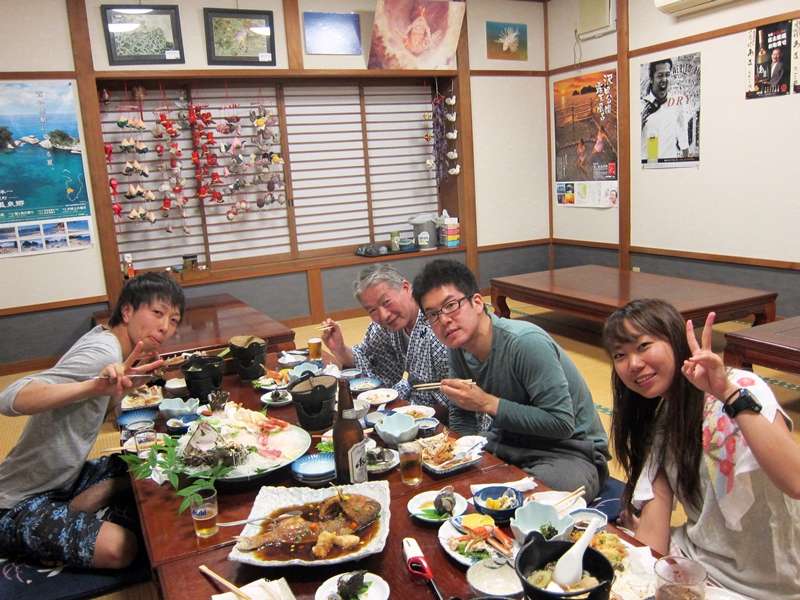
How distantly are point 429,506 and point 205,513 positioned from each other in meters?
0.50

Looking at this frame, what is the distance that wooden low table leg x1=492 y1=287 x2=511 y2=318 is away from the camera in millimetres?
5725

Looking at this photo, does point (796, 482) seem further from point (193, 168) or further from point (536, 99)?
point (536, 99)

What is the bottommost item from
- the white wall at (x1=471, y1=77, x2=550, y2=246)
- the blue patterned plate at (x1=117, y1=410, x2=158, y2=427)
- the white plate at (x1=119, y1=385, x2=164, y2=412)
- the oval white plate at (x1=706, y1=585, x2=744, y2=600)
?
the white plate at (x1=119, y1=385, x2=164, y2=412)

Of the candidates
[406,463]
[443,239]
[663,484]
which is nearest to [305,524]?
[406,463]

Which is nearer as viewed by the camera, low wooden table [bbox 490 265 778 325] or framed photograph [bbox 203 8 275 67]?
low wooden table [bbox 490 265 778 325]

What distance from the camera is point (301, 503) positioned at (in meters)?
1.47

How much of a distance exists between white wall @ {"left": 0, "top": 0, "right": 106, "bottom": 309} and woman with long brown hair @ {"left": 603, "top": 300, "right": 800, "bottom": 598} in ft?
16.2

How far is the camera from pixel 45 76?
16.4ft

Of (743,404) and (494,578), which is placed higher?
(743,404)

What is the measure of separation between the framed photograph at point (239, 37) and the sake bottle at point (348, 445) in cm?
483

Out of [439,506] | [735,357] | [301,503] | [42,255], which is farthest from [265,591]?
[42,255]

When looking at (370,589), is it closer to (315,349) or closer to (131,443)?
(131,443)

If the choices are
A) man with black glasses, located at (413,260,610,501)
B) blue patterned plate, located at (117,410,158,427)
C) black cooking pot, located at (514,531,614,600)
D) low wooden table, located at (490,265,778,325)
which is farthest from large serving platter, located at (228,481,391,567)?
low wooden table, located at (490,265,778,325)

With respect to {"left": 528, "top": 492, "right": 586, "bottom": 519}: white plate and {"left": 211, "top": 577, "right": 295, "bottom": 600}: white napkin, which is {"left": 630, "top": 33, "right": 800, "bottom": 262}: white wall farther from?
{"left": 211, "top": 577, "right": 295, "bottom": 600}: white napkin
